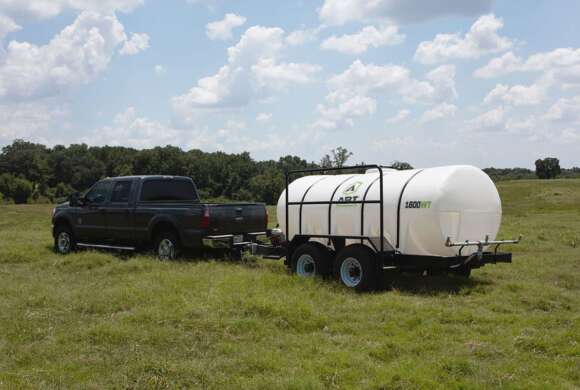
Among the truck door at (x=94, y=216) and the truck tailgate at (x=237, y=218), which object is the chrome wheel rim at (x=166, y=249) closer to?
the truck tailgate at (x=237, y=218)

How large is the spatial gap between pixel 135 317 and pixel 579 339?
18.9 ft

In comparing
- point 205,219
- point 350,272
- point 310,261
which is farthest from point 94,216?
point 350,272

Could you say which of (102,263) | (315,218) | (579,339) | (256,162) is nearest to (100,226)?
(102,263)

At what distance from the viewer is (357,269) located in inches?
448

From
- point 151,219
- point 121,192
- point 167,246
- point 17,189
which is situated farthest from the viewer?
point 17,189

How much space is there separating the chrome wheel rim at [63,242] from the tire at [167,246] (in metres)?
3.89

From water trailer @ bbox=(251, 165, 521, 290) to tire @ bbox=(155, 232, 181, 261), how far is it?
3.35 meters

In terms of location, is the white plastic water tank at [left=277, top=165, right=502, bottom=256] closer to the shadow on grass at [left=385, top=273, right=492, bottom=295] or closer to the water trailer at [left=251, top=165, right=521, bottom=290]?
the water trailer at [left=251, top=165, right=521, bottom=290]

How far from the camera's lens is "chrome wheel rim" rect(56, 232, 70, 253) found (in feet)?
57.8

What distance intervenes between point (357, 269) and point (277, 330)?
3566 millimetres

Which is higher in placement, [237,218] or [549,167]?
[549,167]

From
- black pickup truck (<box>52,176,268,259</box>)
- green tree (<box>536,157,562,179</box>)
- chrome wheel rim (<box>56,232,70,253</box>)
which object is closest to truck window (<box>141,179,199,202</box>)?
black pickup truck (<box>52,176,268,259</box>)

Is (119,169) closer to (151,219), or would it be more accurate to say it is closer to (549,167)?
(549,167)

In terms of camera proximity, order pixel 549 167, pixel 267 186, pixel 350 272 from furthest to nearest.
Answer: pixel 549 167 < pixel 267 186 < pixel 350 272
